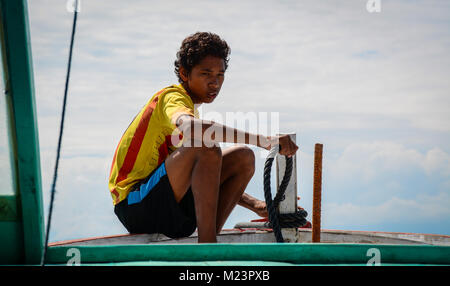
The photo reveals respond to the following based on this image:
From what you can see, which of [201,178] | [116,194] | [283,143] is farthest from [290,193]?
[116,194]

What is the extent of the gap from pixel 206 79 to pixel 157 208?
731 millimetres

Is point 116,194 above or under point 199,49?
under

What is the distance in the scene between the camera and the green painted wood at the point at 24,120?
1396 mm

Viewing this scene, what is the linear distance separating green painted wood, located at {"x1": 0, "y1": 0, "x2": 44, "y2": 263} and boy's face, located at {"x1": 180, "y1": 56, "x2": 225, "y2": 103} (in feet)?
3.94

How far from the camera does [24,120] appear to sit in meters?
1.42

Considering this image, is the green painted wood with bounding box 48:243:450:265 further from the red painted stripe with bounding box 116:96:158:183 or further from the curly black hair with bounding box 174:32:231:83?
the curly black hair with bounding box 174:32:231:83

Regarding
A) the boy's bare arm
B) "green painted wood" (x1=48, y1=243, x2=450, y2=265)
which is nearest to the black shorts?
the boy's bare arm

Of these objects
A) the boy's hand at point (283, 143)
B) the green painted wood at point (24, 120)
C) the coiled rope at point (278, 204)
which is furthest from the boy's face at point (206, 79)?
the green painted wood at point (24, 120)

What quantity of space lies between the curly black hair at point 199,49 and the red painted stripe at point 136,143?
354 mm

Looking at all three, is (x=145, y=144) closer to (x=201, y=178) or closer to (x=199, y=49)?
(x=201, y=178)

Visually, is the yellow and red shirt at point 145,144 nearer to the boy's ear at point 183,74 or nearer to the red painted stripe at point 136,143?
the red painted stripe at point 136,143
